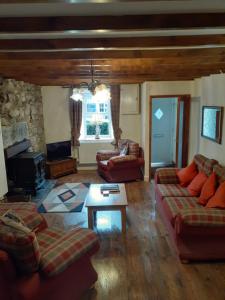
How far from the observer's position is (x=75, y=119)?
691 cm

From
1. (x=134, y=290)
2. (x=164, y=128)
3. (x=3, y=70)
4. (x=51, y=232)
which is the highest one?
(x=3, y=70)

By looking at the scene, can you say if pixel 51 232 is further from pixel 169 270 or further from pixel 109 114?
pixel 109 114

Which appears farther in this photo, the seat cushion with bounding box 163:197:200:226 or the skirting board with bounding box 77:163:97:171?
the skirting board with bounding box 77:163:97:171

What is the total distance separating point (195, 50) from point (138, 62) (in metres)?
0.96

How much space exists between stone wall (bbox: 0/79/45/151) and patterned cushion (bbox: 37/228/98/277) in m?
2.76

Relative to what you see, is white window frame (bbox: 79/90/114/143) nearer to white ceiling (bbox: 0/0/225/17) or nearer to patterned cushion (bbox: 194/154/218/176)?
patterned cushion (bbox: 194/154/218/176)

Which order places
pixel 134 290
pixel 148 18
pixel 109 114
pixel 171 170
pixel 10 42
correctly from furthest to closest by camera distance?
pixel 109 114 < pixel 171 170 < pixel 10 42 < pixel 134 290 < pixel 148 18

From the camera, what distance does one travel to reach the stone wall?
4.69m

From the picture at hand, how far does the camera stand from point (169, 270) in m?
2.88

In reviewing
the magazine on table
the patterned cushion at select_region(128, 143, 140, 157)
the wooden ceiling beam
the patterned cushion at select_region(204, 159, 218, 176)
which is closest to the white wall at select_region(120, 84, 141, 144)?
the patterned cushion at select_region(128, 143, 140, 157)

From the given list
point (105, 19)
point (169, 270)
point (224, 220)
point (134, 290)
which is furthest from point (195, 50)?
point (134, 290)

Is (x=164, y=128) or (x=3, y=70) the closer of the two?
(x=3, y=70)

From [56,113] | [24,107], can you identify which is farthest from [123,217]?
[56,113]

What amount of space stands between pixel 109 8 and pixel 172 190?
2.88 metres
